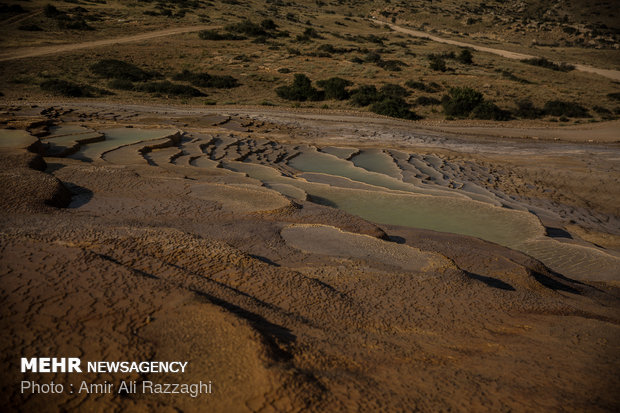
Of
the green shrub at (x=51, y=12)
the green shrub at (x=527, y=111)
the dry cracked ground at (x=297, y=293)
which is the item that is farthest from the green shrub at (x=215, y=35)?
the dry cracked ground at (x=297, y=293)

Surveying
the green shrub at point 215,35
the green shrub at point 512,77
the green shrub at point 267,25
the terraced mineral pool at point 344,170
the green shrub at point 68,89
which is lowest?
the green shrub at point 68,89

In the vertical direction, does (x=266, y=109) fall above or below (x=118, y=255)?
below

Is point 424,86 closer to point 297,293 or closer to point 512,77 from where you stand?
point 512,77

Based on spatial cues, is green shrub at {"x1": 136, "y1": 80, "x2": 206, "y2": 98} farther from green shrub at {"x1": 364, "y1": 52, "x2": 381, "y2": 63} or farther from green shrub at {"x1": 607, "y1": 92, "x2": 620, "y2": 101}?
green shrub at {"x1": 607, "y1": 92, "x2": 620, "y2": 101}

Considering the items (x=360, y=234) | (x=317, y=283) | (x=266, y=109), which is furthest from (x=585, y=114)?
(x=317, y=283)

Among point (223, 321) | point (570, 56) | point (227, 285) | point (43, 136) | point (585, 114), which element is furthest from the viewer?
point (570, 56)

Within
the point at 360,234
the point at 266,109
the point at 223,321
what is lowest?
the point at 266,109

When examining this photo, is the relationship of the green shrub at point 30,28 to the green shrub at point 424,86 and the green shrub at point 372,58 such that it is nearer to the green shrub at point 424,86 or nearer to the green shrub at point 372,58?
the green shrub at point 372,58

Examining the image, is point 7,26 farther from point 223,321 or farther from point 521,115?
point 223,321
